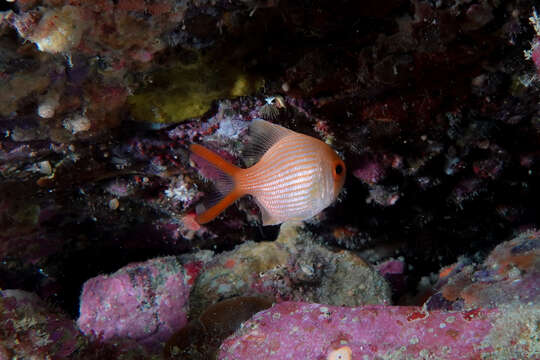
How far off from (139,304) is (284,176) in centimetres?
235

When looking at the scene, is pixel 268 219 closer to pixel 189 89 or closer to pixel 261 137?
pixel 261 137

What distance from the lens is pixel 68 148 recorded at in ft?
10.1

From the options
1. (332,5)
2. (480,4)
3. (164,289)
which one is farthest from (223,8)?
(164,289)

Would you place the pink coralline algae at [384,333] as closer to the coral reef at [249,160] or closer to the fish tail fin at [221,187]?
the coral reef at [249,160]

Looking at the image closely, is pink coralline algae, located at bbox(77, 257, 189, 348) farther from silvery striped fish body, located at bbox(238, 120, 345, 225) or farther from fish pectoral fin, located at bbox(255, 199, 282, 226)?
silvery striped fish body, located at bbox(238, 120, 345, 225)

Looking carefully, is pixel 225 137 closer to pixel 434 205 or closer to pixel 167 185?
pixel 167 185

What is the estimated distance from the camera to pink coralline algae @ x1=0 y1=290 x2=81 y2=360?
6.44 ft

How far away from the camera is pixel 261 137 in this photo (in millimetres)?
2701

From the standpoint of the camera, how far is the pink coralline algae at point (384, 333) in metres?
1.64

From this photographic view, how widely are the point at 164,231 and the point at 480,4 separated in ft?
13.8

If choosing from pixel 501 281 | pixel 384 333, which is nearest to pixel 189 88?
pixel 384 333

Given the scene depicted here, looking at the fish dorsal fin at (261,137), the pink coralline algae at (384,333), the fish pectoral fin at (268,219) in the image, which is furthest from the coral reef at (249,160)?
the fish pectoral fin at (268,219)

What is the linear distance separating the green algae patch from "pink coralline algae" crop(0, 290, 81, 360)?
1.58 metres

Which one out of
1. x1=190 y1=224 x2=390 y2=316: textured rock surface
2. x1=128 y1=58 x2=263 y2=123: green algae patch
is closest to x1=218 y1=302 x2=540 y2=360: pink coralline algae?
x1=190 y1=224 x2=390 y2=316: textured rock surface
